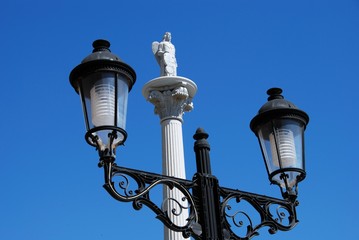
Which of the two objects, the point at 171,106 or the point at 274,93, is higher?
the point at 171,106

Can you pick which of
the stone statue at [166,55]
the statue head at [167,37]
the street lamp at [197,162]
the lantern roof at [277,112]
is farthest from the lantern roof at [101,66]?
the statue head at [167,37]

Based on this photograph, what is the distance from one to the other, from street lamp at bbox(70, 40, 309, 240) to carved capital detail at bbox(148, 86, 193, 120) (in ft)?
36.4

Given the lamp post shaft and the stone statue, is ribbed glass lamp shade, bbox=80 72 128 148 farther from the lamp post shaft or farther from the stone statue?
→ the stone statue

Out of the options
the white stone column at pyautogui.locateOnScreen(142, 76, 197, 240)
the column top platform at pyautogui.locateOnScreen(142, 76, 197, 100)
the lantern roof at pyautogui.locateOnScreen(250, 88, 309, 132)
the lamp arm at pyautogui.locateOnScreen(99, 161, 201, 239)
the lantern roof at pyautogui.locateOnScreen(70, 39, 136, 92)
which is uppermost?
the column top platform at pyautogui.locateOnScreen(142, 76, 197, 100)

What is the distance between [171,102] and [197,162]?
1168 cm

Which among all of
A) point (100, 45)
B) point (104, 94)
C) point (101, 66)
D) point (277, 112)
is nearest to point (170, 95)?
point (277, 112)

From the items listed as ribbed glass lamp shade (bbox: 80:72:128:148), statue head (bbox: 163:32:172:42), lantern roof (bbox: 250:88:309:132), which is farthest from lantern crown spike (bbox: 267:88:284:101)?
statue head (bbox: 163:32:172:42)

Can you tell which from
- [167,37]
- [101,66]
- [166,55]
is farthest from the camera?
[167,37]

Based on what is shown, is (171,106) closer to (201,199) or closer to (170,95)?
(170,95)

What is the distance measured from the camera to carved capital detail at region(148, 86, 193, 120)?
19.0 meters

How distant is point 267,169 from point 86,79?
2.50 meters

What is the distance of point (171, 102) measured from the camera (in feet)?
62.6

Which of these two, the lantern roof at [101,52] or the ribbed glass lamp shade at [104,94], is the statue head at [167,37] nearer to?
the lantern roof at [101,52]

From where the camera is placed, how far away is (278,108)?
796cm
